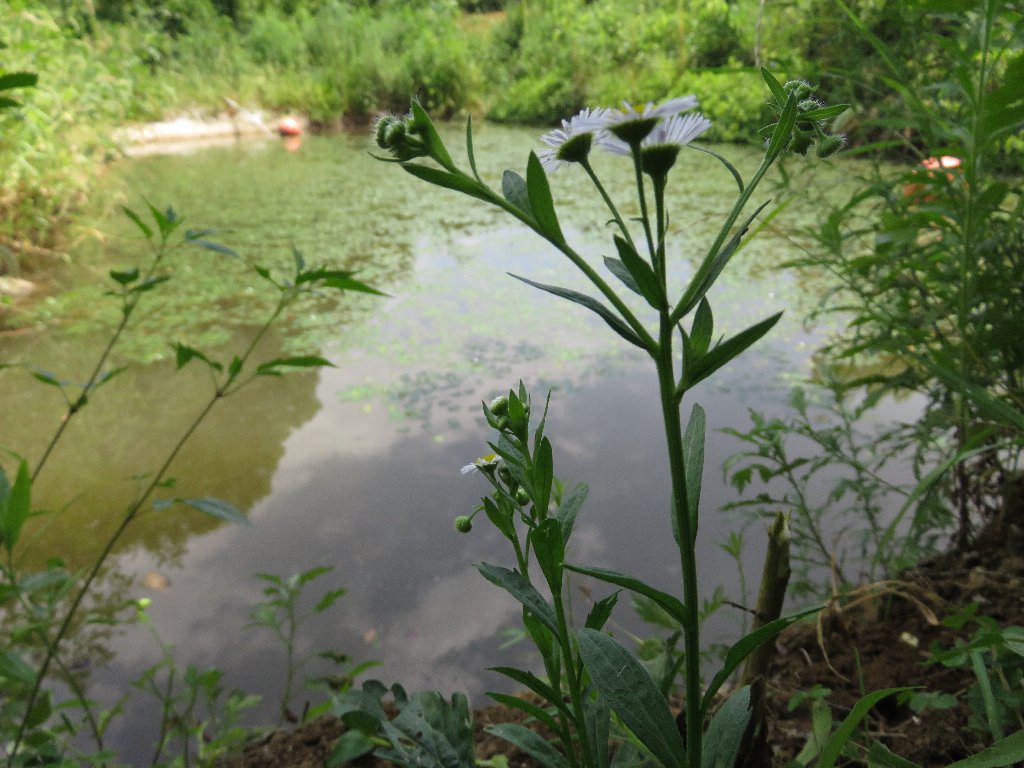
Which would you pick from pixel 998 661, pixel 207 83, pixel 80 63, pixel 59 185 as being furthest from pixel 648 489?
pixel 207 83

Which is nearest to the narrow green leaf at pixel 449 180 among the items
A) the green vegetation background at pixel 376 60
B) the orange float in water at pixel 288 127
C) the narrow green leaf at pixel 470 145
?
the narrow green leaf at pixel 470 145

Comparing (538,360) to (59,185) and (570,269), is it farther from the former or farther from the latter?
(59,185)

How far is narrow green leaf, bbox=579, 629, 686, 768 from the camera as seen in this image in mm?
349

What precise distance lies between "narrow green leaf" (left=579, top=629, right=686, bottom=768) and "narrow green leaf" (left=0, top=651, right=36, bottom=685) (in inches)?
20.6

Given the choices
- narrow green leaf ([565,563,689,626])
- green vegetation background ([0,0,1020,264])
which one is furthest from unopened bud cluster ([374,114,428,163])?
green vegetation background ([0,0,1020,264])

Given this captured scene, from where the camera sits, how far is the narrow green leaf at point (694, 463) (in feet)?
1.15

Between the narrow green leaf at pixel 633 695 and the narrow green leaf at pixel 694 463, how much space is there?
8cm

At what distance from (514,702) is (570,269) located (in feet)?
9.17

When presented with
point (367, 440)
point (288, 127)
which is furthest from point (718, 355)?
point (288, 127)

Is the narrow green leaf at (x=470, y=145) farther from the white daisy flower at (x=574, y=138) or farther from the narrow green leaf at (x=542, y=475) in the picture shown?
the narrow green leaf at (x=542, y=475)

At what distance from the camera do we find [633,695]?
0.35 metres

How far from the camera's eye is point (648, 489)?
165cm

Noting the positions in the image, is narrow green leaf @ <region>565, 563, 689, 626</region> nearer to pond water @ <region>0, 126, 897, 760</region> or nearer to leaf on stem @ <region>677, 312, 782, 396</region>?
leaf on stem @ <region>677, 312, 782, 396</region>

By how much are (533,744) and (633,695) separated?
147 millimetres
